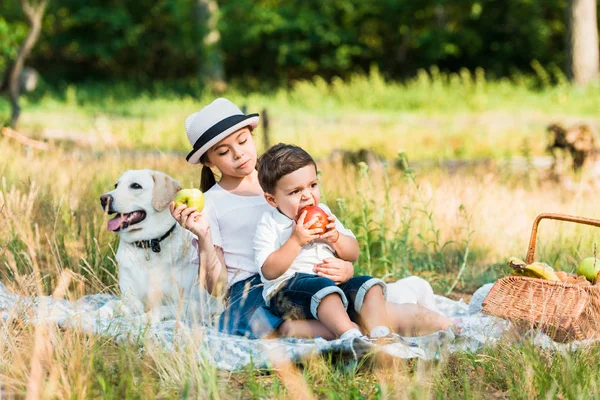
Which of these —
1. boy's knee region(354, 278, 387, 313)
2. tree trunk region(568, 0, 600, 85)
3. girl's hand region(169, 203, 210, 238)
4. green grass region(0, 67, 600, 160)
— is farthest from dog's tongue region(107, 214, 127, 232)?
tree trunk region(568, 0, 600, 85)

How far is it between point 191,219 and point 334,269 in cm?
77

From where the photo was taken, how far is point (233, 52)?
98.2 feet

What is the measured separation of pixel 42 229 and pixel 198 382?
2.51 m

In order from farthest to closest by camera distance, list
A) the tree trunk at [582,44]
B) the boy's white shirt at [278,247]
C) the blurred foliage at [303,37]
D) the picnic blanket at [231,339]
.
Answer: the blurred foliage at [303,37]
the tree trunk at [582,44]
the boy's white shirt at [278,247]
the picnic blanket at [231,339]

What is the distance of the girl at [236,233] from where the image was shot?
13.8ft

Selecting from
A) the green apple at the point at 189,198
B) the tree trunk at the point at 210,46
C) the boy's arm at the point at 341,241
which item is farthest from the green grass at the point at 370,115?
the boy's arm at the point at 341,241

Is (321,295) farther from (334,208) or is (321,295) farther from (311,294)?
(334,208)

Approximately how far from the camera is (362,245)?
5.61 m

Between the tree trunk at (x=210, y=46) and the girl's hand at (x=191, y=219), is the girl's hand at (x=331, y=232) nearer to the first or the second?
the girl's hand at (x=191, y=219)

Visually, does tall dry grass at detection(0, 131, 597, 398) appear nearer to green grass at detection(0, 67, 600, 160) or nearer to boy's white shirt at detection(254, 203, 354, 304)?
boy's white shirt at detection(254, 203, 354, 304)

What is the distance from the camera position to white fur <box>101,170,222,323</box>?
4.36m

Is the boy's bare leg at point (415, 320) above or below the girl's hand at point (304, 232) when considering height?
below

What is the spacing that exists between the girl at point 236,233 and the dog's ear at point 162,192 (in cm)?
19

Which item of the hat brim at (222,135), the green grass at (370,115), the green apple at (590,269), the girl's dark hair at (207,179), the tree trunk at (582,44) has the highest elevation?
the tree trunk at (582,44)
